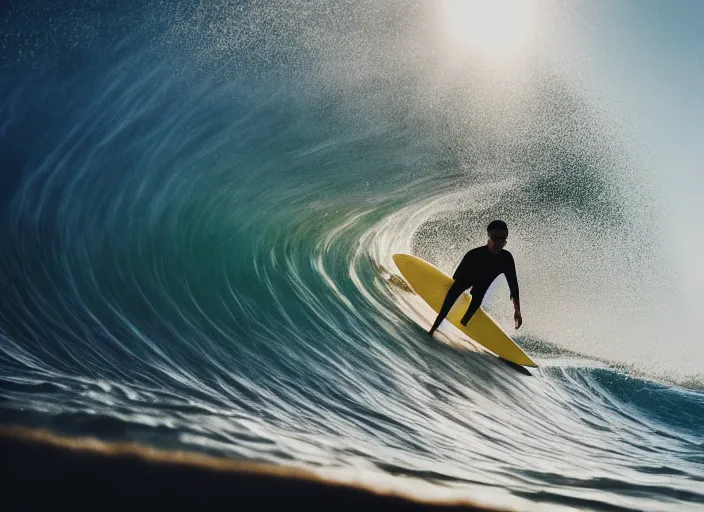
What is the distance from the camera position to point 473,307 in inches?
218

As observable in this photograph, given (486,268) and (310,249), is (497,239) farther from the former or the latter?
(310,249)

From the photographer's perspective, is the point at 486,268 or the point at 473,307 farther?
the point at 473,307

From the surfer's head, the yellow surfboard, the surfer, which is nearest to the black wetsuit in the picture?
the surfer

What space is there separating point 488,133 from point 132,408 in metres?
8.44

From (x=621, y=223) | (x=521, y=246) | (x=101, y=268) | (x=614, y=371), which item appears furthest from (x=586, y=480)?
(x=621, y=223)

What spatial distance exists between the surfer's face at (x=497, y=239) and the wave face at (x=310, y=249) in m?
1.02

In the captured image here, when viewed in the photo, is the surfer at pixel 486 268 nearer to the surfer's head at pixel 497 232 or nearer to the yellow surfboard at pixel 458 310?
the surfer's head at pixel 497 232

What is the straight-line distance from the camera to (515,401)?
425cm

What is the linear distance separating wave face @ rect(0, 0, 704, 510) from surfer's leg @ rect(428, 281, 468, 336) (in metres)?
0.16

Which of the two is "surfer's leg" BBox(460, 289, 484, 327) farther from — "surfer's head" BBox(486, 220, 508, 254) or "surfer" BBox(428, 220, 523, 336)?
"surfer's head" BBox(486, 220, 508, 254)

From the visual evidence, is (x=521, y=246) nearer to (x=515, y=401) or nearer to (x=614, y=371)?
(x=614, y=371)

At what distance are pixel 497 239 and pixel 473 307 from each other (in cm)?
101

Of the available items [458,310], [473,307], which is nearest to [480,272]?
[473,307]

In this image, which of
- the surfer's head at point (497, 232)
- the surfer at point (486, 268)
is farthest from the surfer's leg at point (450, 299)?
the surfer's head at point (497, 232)
